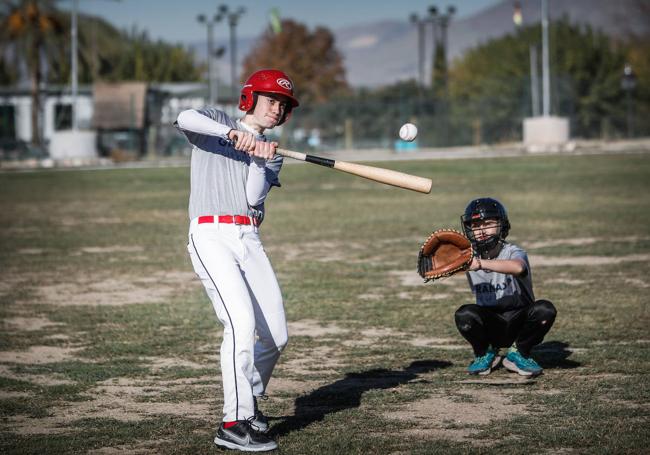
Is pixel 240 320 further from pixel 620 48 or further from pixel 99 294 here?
pixel 620 48

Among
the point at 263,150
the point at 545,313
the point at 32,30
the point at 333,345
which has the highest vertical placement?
the point at 32,30

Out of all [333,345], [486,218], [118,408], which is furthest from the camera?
[333,345]

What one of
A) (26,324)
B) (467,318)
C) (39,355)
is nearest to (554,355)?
(467,318)

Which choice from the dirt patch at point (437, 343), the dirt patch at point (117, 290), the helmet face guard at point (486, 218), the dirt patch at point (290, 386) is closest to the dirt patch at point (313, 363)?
the dirt patch at point (290, 386)

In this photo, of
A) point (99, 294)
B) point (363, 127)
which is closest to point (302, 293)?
point (99, 294)

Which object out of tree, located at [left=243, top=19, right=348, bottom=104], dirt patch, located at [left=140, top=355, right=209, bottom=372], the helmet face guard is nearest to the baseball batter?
the helmet face guard

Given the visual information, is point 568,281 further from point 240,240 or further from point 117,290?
point 240,240

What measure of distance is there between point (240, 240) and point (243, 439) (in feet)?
3.74

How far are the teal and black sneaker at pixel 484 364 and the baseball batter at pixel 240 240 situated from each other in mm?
2086

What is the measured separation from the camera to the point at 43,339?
9.67m

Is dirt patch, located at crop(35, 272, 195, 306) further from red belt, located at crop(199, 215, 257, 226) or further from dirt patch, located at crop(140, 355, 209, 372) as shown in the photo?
red belt, located at crop(199, 215, 257, 226)

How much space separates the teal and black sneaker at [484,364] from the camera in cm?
770

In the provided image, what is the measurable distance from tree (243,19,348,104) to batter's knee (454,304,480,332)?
9130 cm

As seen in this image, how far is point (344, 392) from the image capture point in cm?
731
